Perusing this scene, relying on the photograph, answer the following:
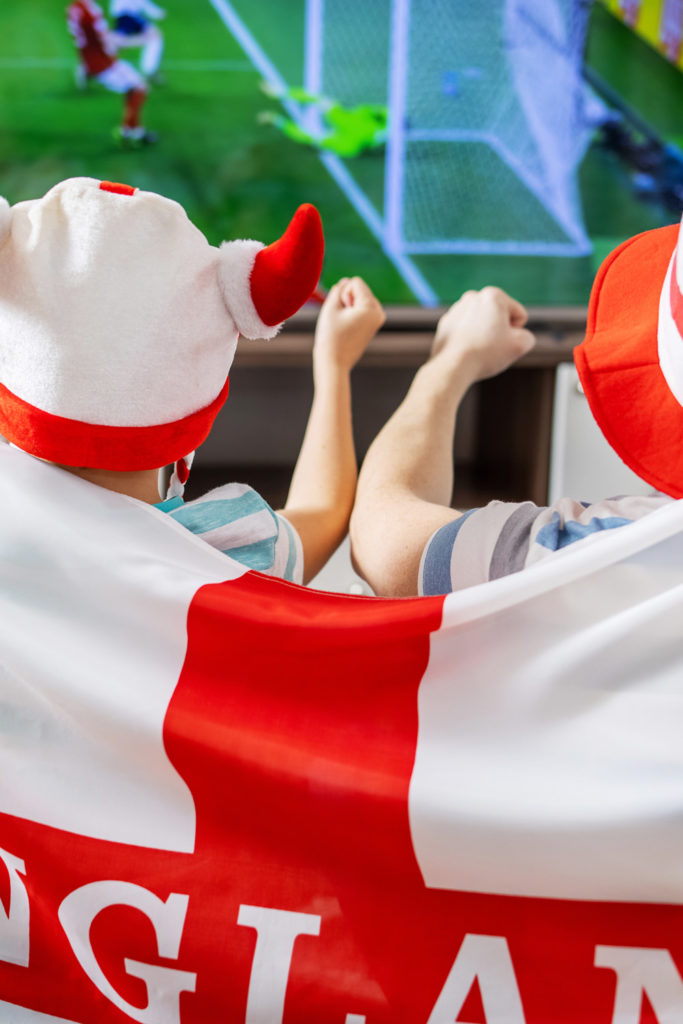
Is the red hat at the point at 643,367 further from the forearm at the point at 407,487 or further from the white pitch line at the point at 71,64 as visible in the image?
the white pitch line at the point at 71,64

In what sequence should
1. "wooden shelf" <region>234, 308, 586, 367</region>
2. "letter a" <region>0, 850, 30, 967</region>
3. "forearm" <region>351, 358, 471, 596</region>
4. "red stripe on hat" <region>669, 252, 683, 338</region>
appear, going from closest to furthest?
1. "red stripe on hat" <region>669, 252, 683, 338</region>
2. "letter a" <region>0, 850, 30, 967</region>
3. "forearm" <region>351, 358, 471, 596</region>
4. "wooden shelf" <region>234, 308, 586, 367</region>

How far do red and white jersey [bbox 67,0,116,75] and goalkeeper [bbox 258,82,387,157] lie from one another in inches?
14.1

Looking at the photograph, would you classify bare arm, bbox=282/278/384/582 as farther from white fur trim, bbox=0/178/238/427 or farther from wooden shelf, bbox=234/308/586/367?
wooden shelf, bbox=234/308/586/367

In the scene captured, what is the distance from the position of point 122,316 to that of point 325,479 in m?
0.34

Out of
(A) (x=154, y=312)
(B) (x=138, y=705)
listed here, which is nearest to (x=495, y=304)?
(A) (x=154, y=312)

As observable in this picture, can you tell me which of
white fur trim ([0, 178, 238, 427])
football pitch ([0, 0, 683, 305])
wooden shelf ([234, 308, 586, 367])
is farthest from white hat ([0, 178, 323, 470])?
football pitch ([0, 0, 683, 305])

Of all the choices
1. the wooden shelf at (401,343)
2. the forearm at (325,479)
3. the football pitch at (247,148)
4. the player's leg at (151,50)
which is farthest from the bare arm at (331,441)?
the player's leg at (151,50)

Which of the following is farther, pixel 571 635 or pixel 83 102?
pixel 83 102

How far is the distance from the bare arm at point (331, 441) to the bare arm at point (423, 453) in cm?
3

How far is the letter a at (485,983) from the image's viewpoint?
0.61 meters

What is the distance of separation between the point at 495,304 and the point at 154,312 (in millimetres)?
541

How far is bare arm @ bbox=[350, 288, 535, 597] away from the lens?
807mm

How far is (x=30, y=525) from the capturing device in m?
0.66

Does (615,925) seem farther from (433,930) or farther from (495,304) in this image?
(495,304)
